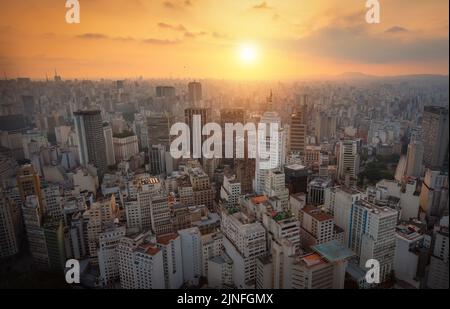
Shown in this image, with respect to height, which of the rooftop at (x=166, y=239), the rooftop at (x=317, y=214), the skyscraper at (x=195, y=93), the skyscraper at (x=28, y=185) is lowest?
the rooftop at (x=166, y=239)

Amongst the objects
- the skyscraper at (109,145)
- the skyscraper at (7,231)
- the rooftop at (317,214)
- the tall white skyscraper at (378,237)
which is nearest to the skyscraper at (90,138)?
the skyscraper at (109,145)

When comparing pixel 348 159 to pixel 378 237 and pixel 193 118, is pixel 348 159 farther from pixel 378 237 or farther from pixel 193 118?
pixel 193 118

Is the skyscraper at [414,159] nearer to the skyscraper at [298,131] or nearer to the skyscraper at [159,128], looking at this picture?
the skyscraper at [298,131]

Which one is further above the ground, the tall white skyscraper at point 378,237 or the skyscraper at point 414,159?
the skyscraper at point 414,159

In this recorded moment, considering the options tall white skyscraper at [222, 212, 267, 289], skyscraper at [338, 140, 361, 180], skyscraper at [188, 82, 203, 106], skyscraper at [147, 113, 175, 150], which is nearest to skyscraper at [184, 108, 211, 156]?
skyscraper at [188, 82, 203, 106]

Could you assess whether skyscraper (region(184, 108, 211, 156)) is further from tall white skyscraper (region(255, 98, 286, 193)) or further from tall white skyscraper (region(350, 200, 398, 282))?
tall white skyscraper (region(350, 200, 398, 282))
